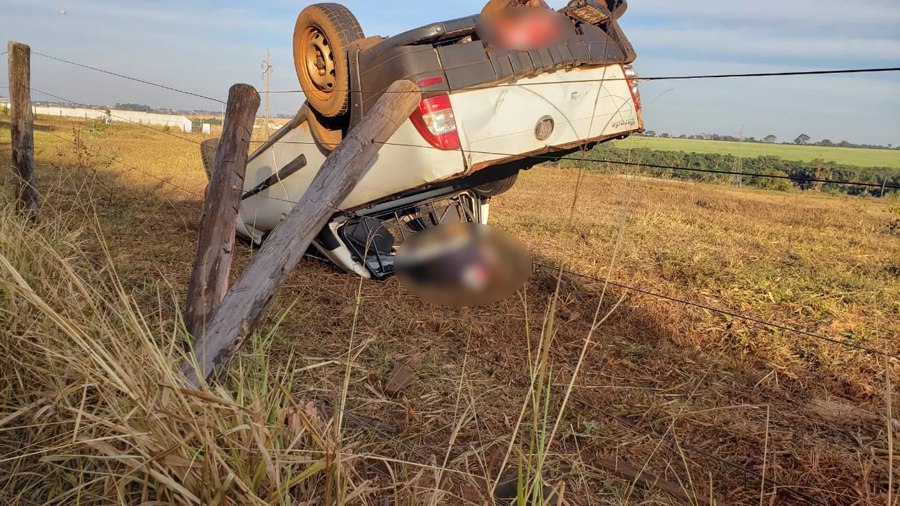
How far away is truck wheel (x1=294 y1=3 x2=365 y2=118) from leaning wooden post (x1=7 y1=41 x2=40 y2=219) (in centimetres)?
295

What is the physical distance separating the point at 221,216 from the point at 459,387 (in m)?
1.70

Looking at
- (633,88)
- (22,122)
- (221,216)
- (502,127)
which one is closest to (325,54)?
(502,127)

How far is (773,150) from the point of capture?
18.6 feet

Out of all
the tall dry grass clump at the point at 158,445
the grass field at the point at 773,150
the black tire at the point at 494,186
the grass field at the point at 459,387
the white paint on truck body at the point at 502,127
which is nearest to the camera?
the tall dry grass clump at the point at 158,445

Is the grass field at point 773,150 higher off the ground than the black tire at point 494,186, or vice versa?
the grass field at point 773,150

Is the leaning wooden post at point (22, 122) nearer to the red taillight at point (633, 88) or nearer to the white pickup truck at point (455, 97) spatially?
the white pickup truck at point (455, 97)

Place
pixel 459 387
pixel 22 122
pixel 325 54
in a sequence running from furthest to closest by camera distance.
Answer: pixel 22 122 → pixel 325 54 → pixel 459 387

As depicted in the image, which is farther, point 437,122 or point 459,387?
point 437,122

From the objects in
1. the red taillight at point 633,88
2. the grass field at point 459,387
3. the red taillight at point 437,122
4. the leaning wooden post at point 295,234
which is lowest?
the grass field at point 459,387

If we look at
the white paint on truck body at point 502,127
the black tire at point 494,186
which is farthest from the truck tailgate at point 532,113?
the black tire at point 494,186

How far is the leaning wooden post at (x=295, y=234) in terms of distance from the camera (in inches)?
105

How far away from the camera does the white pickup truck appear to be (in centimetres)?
376

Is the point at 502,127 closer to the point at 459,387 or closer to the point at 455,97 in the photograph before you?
the point at 455,97

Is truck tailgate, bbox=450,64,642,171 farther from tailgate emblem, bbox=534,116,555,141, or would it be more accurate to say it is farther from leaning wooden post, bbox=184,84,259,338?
leaning wooden post, bbox=184,84,259,338
